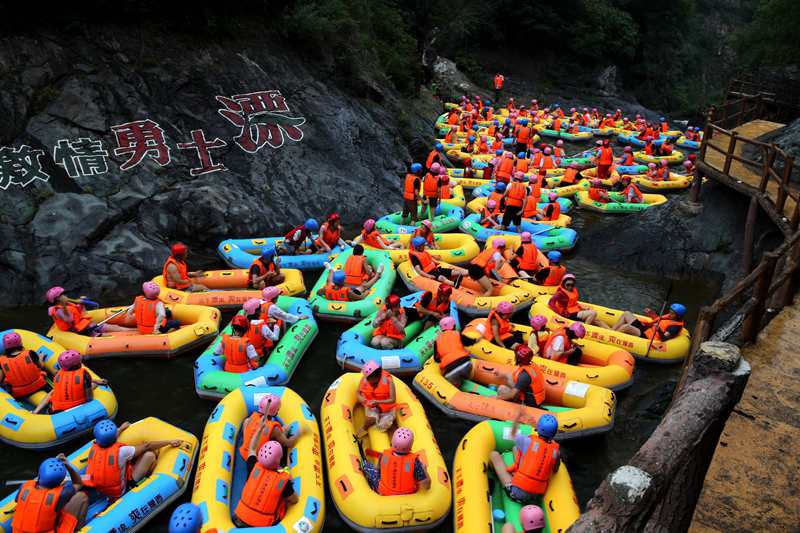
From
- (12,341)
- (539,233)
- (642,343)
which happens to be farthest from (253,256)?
(642,343)

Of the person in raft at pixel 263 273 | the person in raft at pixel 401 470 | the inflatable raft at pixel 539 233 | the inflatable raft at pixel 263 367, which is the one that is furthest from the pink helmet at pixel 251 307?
the inflatable raft at pixel 539 233

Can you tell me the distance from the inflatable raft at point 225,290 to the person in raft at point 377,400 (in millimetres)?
3667

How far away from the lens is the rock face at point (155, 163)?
1088cm

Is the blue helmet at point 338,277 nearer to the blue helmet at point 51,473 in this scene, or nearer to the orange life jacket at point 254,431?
the orange life jacket at point 254,431

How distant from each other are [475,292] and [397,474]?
214 inches

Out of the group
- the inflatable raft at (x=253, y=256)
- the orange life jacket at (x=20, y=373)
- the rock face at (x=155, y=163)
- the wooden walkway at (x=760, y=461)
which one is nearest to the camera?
the wooden walkway at (x=760, y=461)

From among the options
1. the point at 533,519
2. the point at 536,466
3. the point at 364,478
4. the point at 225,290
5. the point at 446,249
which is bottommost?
the point at 446,249

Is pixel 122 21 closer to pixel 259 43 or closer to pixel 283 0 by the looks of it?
pixel 259 43

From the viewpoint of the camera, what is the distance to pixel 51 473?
5156mm

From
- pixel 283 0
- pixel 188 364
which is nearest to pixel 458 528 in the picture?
pixel 188 364

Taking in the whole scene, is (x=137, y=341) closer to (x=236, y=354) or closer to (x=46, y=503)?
(x=236, y=354)

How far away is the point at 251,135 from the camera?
14.5 meters

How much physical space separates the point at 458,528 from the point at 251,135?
11.4 m

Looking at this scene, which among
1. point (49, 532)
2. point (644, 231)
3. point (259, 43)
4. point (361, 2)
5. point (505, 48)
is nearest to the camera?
point (49, 532)
